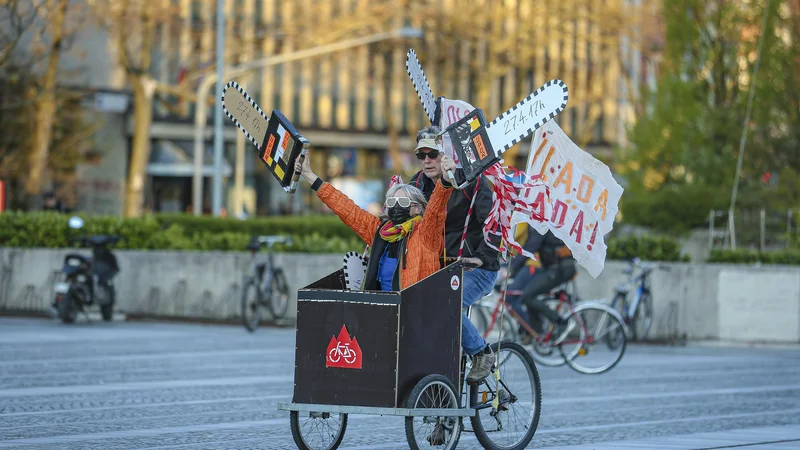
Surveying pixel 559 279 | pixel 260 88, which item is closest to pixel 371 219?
pixel 559 279

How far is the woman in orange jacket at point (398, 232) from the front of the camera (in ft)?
28.0

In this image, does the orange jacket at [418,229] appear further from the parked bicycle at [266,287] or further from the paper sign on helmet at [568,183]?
the parked bicycle at [266,287]

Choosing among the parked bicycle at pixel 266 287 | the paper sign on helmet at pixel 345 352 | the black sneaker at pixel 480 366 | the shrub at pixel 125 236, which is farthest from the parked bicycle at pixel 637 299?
the paper sign on helmet at pixel 345 352

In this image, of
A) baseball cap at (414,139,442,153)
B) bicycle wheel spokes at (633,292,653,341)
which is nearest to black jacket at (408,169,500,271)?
baseball cap at (414,139,442,153)

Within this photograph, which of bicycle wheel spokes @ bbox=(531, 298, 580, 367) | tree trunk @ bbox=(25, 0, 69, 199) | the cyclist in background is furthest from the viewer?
tree trunk @ bbox=(25, 0, 69, 199)

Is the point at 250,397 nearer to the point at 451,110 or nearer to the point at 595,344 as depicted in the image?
the point at 451,110

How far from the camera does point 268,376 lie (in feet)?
47.0

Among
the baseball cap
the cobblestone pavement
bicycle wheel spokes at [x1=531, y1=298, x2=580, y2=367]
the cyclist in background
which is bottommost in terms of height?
the cobblestone pavement

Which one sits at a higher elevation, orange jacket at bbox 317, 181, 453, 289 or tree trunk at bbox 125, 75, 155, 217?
tree trunk at bbox 125, 75, 155, 217

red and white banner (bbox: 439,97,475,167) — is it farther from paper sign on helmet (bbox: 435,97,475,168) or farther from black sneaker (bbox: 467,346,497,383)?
black sneaker (bbox: 467,346,497,383)

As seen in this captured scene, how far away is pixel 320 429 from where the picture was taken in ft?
28.5

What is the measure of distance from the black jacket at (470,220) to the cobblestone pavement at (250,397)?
1.40 metres

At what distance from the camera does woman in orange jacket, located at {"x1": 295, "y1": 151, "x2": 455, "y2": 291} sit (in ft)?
28.0

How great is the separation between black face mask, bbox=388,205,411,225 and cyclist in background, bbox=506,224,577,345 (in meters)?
7.40
